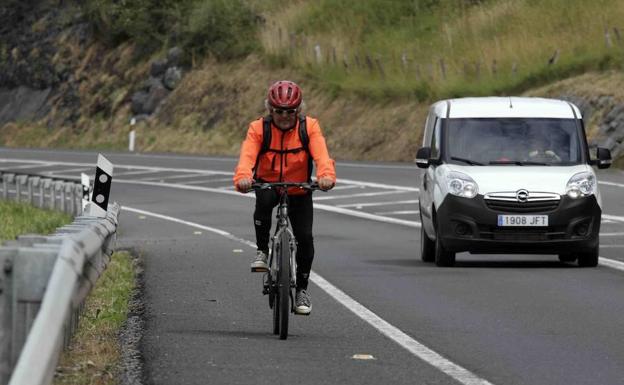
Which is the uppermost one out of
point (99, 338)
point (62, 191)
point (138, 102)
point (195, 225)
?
point (138, 102)

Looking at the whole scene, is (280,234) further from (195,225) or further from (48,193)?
(48,193)

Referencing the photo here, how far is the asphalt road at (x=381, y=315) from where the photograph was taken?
1009cm

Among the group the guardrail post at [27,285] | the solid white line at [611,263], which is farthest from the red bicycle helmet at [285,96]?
the solid white line at [611,263]

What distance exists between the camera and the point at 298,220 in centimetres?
1225

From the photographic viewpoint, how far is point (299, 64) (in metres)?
56.2

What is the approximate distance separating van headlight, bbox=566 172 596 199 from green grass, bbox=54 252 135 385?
4.62m

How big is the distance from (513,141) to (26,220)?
12.5m

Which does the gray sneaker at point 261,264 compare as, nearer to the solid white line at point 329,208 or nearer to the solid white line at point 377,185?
the solid white line at point 329,208

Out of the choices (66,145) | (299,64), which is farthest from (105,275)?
(66,145)

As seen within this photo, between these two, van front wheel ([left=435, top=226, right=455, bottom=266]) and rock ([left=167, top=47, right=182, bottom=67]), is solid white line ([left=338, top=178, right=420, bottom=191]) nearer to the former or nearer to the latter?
van front wheel ([left=435, top=226, right=455, bottom=266])

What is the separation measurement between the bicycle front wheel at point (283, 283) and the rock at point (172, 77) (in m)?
49.3

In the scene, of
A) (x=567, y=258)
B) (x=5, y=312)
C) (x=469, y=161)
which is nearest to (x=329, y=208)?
(x=567, y=258)

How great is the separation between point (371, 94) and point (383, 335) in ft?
129

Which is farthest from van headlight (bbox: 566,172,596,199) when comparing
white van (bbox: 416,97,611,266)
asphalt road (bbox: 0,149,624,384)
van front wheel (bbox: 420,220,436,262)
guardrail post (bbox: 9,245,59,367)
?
guardrail post (bbox: 9,245,59,367)
